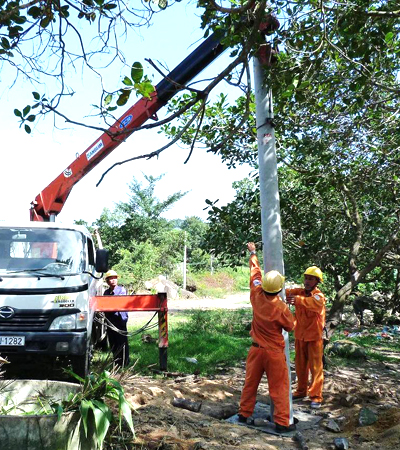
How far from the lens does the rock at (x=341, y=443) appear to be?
15.8ft

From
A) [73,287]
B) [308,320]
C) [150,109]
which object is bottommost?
[308,320]

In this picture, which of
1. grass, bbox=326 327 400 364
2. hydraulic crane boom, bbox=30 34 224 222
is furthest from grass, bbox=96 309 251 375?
hydraulic crane boom, bbox=30 34 224 222

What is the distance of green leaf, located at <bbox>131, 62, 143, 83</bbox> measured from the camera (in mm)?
3140

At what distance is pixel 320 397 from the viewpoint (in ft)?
21.1

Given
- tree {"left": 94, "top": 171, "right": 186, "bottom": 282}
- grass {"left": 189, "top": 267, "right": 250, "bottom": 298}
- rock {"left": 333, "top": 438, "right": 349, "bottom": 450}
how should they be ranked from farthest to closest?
1. grass {"left": 189, "top": 267, "right": 250, "bottom": 298}
2. tree {"left": 94, "top": 171, "right": 186, "bottom": 282}
3. rock {"left": 333, "top": 438, "right": 349, "bottom": 450}

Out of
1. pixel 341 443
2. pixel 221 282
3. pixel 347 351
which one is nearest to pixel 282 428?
pixel 341 443

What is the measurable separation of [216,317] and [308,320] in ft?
24.5

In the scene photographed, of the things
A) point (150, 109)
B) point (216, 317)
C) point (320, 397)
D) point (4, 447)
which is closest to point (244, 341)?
point (216, 317)

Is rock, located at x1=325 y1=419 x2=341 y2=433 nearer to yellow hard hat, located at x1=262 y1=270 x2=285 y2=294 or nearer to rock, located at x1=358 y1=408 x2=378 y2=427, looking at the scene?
rock, located at x1=358 y1=408 x2=378 y2=427

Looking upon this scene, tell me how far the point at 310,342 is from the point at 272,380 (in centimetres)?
157

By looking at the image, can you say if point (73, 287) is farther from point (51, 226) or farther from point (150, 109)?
point (150, 109)

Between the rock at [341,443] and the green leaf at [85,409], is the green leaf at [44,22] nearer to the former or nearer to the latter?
the green leaf at [85,409]

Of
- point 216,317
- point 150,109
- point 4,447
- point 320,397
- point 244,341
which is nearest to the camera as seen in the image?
point 4,447

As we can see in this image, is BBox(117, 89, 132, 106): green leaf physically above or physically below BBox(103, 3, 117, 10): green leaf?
below
